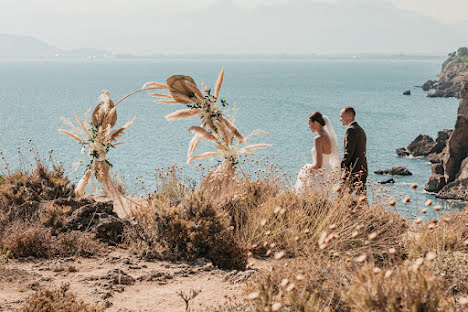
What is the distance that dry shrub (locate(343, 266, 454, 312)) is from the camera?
102 inches

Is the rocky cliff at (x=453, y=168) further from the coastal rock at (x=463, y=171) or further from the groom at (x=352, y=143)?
the groom at (x=352, y=143)

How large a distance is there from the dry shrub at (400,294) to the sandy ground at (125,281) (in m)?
1.27

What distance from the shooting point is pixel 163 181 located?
22.1 ft

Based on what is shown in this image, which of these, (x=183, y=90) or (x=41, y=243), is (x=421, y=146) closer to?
(x=183, y=90)

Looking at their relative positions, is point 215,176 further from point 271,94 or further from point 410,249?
point 271,94

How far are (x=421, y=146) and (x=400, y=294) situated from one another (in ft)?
204

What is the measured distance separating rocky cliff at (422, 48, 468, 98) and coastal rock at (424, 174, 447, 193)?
69998 mm

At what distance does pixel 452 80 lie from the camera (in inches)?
5133

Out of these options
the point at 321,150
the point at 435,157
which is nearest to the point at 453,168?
the point at 435,157

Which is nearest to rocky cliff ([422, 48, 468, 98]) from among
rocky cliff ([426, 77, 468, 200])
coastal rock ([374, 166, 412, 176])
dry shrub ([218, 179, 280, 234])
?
rocky cliff ([426, 77, 468, 200])

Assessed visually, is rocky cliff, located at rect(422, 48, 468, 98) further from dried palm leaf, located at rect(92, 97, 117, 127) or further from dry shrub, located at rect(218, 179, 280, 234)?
dried palm leaf, located at rect(92, 97, 117, 127)

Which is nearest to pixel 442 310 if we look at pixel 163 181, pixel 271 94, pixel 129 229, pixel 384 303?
pixel 384 303

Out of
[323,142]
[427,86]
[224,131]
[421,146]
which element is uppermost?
[224,131]

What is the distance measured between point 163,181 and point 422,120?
269 ft
